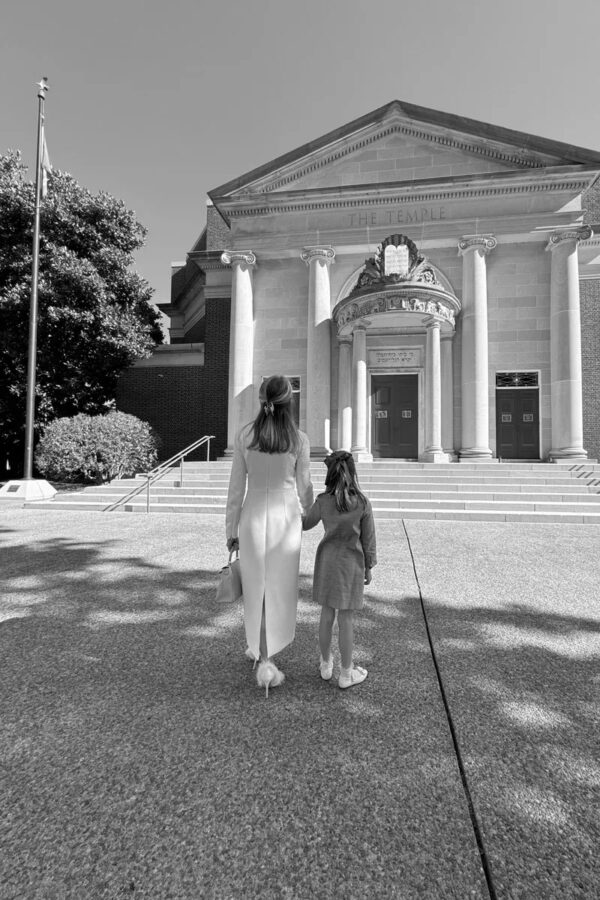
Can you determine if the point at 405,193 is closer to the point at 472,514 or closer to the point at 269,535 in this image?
the point at 472,514

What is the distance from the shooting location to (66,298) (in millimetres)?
15711

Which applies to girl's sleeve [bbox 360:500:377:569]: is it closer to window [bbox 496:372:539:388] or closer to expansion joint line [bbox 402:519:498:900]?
expansion joint line [bbox 402:519:498:900]

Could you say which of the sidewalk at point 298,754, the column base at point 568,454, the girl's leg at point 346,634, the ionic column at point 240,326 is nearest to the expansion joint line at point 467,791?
the sidewalk at point 298,754

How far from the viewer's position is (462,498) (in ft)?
34.8

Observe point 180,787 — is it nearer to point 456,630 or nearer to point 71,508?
point 456,630

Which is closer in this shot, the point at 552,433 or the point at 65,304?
the point at 552,433

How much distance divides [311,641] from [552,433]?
1429cm

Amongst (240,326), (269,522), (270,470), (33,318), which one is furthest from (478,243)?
(269,522)

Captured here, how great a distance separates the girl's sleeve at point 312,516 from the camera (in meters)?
2.63

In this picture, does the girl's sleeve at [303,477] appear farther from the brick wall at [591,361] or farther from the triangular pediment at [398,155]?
the triangular pediment at [398,155]

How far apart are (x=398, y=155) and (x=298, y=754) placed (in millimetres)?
19490

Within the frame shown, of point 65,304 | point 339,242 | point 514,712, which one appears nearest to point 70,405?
point 65,304

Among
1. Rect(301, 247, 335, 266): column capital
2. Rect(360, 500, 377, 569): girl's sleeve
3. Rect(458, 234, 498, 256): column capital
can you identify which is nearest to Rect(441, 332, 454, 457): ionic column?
Rect(458, 234, 498, 256): column capital

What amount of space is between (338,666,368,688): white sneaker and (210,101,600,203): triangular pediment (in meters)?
17.0
